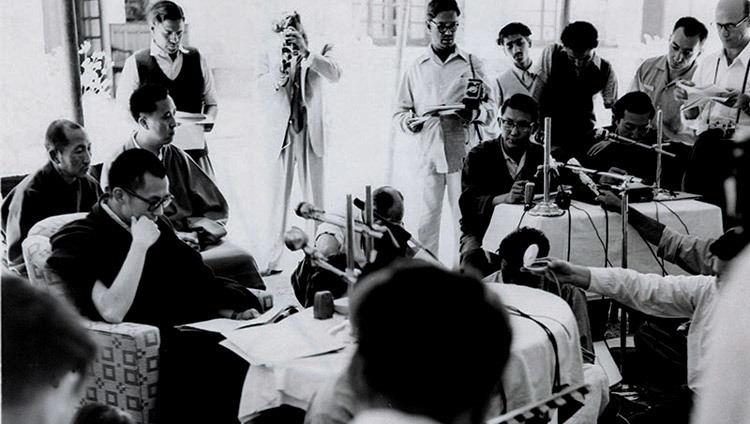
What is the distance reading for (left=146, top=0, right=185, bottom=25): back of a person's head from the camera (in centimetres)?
399

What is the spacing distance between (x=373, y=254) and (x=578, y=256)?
1.49 m

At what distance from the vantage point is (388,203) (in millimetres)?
3236

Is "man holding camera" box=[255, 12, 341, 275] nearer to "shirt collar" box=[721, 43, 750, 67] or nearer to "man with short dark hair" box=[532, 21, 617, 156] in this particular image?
"man with short dark hair" box=[532, 21, 617, 156]

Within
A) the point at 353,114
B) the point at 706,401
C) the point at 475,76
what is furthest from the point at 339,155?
the point at 706,401

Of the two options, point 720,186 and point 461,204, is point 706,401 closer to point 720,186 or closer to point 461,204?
point 461,204

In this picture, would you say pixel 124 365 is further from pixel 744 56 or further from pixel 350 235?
pixel 744 56

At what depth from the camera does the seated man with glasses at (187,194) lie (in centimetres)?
355

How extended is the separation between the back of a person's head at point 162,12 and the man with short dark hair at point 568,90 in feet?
6.49

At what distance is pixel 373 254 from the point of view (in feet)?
7.57

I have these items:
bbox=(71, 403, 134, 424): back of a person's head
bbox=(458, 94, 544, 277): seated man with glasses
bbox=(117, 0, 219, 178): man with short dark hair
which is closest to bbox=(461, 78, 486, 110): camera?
bbox=(458, 94, 544, 277): seated man with glasses

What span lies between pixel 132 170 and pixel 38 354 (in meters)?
1.47

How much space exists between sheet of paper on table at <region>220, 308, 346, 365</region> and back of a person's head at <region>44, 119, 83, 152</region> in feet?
4.55

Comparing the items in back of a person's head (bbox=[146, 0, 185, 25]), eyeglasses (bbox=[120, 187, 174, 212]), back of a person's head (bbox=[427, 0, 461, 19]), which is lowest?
eyeglasses (bbox=[120, 187, 174, 212])

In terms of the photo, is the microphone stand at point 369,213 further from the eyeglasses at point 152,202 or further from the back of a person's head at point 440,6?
the back of a person's head at point 440,6
